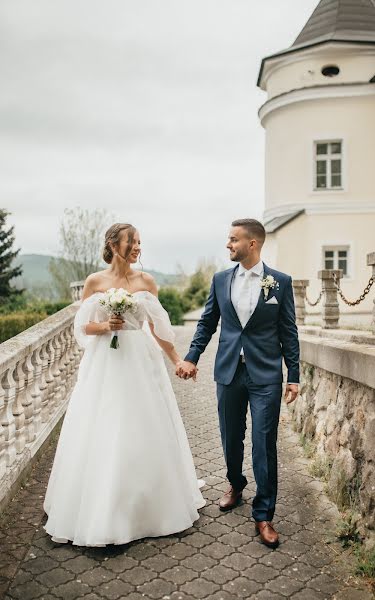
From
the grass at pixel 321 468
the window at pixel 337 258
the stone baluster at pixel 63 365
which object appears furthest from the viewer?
the window at pixel 337 258

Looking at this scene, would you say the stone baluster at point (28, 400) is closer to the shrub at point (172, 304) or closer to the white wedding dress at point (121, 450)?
the white wedding dress at point (121, 450)

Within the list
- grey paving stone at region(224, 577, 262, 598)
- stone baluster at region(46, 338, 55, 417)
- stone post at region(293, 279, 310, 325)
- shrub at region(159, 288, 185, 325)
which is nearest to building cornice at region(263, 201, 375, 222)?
shrub at region(159, 288, 185, 325)

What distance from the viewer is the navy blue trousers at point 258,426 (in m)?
4.05

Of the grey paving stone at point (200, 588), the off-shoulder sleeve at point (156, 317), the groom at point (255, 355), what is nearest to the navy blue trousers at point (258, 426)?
the groom at point (255, 355)

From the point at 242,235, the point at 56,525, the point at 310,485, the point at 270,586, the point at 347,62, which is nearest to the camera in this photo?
the point at 270,586

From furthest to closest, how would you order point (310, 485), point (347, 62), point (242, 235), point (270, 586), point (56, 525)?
1. point (347, 62)
2. point (310, 485)
3. point (242, 235)
4. point (56, 525)
5. point (270, 586)

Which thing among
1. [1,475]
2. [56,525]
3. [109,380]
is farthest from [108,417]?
[1,475]

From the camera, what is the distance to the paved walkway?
3.36 metres

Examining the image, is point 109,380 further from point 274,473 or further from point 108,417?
point 274,473

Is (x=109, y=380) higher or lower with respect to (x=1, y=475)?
higher

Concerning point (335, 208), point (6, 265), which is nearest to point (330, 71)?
point (335, 208)

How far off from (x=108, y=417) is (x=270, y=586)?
1469 millimetres

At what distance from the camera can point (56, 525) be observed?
3.89m

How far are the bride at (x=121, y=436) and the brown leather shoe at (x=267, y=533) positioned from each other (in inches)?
19.6
